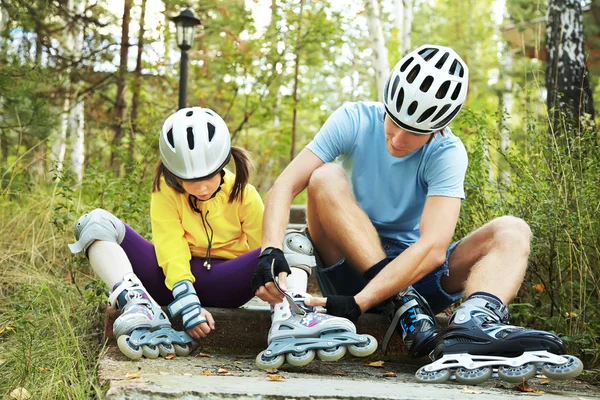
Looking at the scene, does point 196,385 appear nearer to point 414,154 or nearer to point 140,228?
point 414,154

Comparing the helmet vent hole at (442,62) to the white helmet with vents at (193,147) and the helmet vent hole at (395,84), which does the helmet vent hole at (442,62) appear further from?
the white helmet with vents at (193,147)

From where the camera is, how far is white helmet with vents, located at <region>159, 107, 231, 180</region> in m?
2.81

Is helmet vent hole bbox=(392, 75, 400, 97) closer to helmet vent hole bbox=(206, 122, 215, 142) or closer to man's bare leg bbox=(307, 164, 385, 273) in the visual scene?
man's bare leg bbox=(307, 164, 385, 273)

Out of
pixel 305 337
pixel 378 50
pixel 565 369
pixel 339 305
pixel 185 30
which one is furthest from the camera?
pixel 378 50

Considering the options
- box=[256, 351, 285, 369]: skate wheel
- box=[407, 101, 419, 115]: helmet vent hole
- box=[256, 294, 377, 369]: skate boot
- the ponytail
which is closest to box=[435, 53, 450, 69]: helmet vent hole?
box=[407, 101, 419, 115]: helmet vent hole

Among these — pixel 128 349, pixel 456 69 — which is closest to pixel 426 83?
pixel 456 69

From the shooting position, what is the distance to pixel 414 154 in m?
3.09

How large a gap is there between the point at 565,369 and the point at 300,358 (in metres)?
0.85

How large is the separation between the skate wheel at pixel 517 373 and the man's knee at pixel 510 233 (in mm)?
608

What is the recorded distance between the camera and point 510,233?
287 centimetres

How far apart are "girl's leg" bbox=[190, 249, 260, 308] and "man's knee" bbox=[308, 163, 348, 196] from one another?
1.15 ft

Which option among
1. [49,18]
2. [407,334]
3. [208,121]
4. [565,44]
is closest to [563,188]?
[407,334]

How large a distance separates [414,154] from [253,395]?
4.69 feet

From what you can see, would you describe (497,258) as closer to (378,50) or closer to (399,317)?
(399,317)
